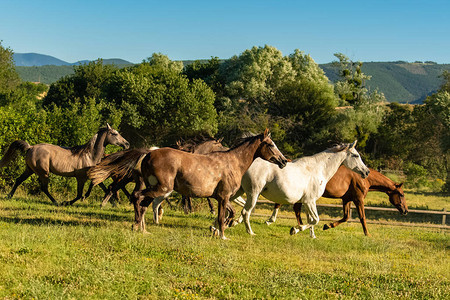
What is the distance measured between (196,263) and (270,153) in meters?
3.57

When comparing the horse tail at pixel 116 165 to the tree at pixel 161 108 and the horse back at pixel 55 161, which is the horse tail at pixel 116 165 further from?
the tree at pixel 161 108

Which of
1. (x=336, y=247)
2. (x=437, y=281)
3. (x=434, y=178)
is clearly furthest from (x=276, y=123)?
(x=437, y=281)

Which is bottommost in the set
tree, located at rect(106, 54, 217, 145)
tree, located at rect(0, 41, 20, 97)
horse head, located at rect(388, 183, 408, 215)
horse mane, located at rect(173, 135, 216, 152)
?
horse head, located at rect(388, 183, 408, 215)

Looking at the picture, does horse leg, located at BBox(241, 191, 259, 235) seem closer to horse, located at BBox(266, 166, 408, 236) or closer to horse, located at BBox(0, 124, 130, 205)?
horse, located at BBox(266, 166, 408, 236)

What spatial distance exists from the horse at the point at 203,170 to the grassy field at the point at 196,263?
92 centimetres

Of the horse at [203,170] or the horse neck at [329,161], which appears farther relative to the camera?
the horse neck at [329,161]

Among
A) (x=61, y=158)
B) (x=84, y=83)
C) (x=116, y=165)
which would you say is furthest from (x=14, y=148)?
(x=84, y=83)

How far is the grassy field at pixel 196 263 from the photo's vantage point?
6156mm

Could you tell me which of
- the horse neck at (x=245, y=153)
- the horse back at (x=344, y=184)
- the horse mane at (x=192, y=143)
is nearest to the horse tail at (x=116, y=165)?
the horse neck at (x=245, y=153)

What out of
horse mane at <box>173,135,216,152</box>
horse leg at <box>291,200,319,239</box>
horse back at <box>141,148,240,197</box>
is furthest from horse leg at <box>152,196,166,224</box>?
horse leg at <box>291,200,319,239</box>

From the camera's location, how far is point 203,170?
953 cm

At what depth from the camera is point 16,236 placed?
8234 mm

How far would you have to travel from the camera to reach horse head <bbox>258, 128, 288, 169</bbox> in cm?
1030

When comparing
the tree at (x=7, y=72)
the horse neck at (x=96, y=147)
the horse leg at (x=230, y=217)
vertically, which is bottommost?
the horse leg at (x=230, y=217)
